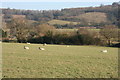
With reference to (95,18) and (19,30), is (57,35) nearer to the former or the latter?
(19,30)

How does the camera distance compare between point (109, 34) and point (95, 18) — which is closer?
point (109, 34)

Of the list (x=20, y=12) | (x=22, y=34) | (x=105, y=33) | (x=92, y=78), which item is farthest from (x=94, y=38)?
(x=20, y=12)

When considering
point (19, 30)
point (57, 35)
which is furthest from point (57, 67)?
point (19, 30)

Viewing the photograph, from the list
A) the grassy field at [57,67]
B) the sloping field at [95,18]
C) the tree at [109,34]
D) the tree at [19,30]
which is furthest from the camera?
the sloping field at [95,18]

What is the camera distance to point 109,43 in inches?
2376

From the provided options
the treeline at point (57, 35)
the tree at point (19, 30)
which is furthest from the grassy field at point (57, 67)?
the tree at point (19, 30)

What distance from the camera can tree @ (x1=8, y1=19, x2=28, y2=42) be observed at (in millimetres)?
64688

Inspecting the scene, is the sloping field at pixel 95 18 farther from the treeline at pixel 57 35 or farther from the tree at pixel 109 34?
the treeline at pixel 57 35

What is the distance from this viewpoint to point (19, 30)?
65.8 meters

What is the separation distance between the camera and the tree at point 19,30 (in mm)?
64688

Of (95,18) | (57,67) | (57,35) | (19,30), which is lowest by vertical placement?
(57,35)

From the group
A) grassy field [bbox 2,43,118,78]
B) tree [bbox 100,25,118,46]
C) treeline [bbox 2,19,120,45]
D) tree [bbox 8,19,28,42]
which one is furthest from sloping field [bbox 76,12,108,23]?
grassy field [bbox 2,43,118,78]

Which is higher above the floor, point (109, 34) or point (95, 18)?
point (95, 18)

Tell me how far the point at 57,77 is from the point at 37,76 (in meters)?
0.99
